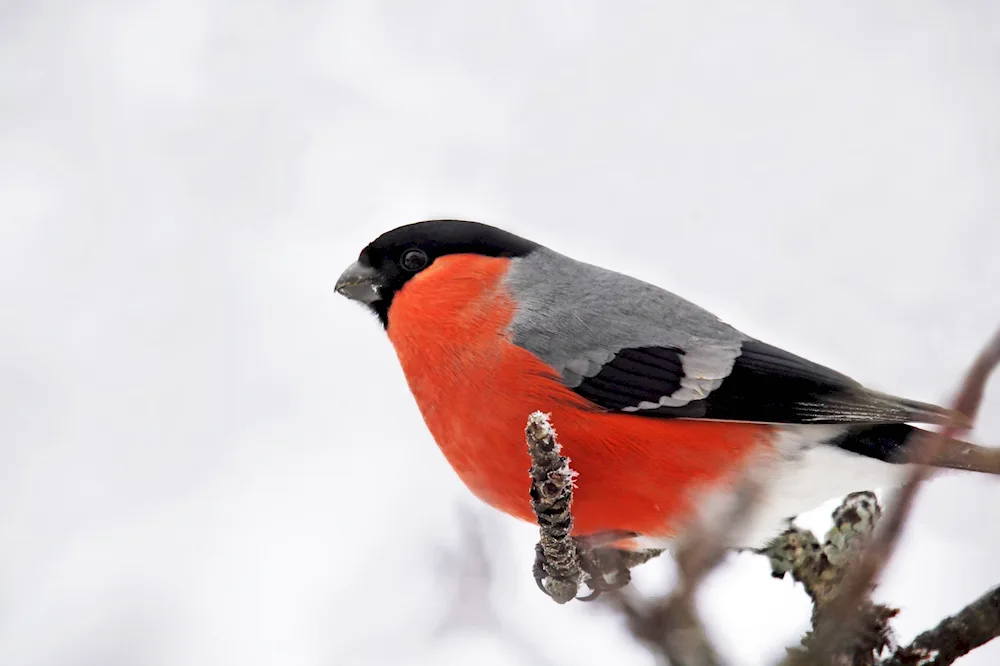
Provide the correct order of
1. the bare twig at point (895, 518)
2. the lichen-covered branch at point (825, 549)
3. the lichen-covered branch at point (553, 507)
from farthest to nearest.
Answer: the lichen-covered branch at point (825, 549) → the lichen-covered branch at point (553, 507) → the bare twig at point (895, 518)

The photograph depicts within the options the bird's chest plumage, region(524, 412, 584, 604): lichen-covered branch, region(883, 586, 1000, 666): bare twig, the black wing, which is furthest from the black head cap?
region(883, 586, 1000, 666): bare twig

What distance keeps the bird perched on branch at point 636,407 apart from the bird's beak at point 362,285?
117 mm

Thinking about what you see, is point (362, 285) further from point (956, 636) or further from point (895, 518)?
point (895, 518)

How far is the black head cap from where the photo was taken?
303 centimetres

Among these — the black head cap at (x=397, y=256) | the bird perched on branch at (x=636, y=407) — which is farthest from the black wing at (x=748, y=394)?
the black head cap at (x=397, y=256)

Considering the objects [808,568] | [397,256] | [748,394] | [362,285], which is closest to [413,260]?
[397,256]

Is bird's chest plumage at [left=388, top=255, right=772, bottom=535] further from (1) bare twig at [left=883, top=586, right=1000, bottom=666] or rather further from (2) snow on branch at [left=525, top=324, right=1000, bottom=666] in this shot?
(1) bare twig at [left=883, top=586, right=1000, bottom=666]

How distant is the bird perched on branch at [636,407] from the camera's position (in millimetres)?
2506

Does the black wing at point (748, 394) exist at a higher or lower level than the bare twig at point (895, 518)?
lower

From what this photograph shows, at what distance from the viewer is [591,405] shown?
2584mm

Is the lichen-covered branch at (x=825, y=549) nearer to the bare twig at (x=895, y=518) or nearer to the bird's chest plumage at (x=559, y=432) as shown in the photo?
the bird's chest plumage at (x=559, y=432)

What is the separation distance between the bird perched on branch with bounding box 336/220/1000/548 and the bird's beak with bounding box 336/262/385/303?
0.12 meters

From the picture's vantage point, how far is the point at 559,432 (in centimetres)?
251

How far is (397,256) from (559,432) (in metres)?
0.87
